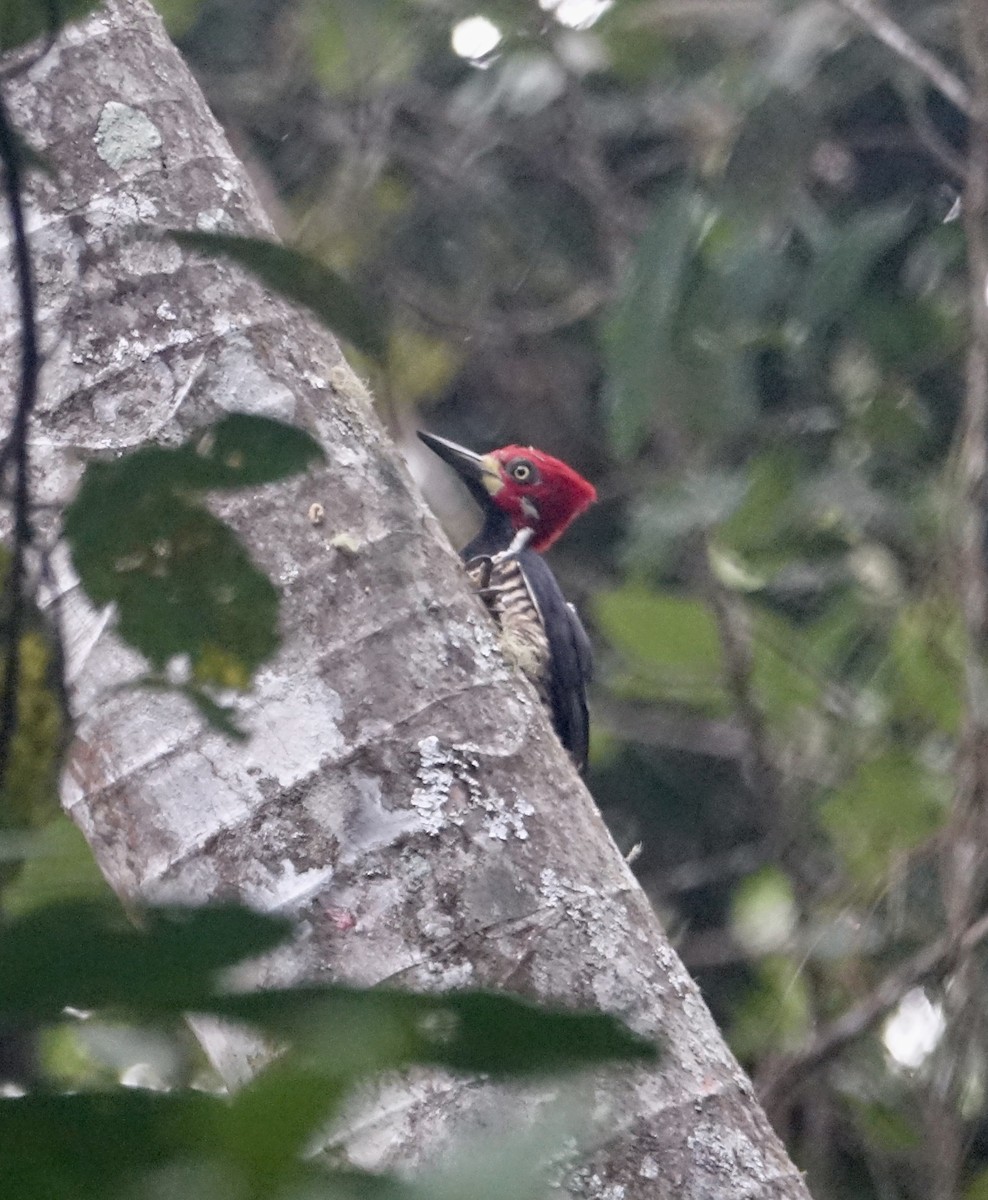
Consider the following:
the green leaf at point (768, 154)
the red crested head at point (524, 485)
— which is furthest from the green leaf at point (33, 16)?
the red crested head at point (524, 485)

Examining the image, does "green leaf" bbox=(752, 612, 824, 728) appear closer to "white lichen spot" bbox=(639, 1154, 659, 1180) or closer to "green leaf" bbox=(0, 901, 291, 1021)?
"white lichen spot" bbox=(639, 1154, 659, 1180)

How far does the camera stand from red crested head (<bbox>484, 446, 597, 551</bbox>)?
4129 millimetres

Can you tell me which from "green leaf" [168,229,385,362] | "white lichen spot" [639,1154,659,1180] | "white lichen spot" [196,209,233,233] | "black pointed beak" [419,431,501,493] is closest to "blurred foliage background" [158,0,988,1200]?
"black pointed beak" [419,431,501,493]

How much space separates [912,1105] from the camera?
3.38 metres

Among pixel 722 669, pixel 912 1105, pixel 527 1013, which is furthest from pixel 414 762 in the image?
pixel 912 1105

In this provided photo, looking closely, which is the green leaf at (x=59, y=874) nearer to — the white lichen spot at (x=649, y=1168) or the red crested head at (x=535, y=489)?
the white lichen spot at (x=649, y=1168)

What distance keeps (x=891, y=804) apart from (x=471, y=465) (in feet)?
4.90

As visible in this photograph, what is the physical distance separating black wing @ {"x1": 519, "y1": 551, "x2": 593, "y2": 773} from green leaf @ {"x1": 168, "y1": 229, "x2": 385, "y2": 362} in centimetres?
233

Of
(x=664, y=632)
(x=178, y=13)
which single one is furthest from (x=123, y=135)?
(x=178, y=13)

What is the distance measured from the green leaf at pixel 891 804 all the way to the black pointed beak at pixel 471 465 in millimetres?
1351

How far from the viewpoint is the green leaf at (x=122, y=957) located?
21.4 inches

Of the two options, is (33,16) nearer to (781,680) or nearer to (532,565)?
(781,680)

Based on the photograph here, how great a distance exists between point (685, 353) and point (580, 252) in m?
1.32

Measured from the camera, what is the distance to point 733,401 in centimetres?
340
